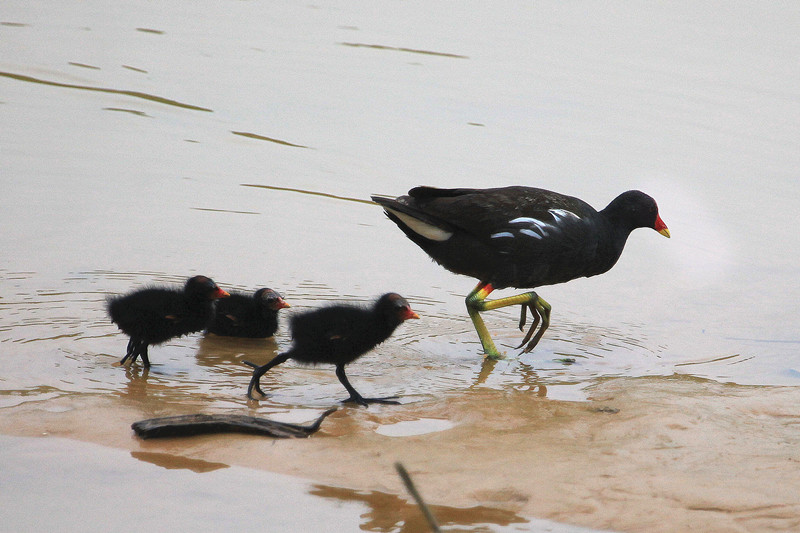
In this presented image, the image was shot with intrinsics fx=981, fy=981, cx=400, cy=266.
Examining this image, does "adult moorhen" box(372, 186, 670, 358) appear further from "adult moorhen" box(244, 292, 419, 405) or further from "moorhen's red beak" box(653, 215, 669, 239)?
"adult moorhen" box(244, 292, 419, 405)

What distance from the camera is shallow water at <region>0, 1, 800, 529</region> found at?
5754mm

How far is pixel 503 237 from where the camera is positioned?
6.27 meters

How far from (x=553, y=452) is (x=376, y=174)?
18.6 feet

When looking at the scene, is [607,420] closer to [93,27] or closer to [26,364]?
[26,364]

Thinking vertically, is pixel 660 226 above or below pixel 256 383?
above

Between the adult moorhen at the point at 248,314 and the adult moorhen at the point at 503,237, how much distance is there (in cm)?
94

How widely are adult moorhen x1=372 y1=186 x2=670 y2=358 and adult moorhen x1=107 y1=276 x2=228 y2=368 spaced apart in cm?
131

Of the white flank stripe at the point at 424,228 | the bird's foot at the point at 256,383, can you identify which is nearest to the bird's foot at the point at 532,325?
the white flank stripe at the point at 424,228

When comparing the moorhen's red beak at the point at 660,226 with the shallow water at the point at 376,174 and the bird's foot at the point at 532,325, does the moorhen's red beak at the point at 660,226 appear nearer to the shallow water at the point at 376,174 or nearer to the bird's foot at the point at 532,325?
the shallow water at the point at 376,174

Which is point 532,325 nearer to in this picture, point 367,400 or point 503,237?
point 503,237

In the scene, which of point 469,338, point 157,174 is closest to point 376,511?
point 469,338

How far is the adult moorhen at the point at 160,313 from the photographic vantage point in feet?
17.4

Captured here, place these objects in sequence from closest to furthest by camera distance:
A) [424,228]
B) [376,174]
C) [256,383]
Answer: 1. [256,383]
2. [424,228]
3. [376,174]

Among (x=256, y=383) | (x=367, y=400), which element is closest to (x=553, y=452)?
(x=367, y=400)
